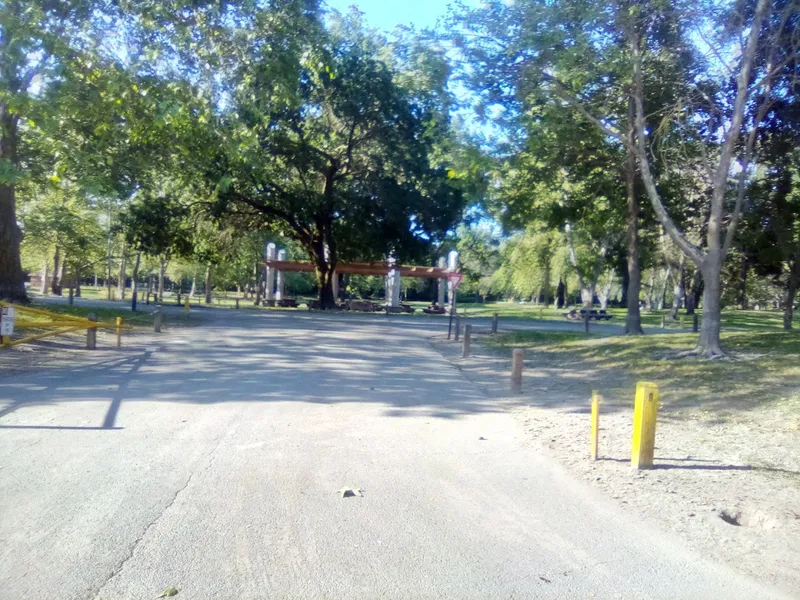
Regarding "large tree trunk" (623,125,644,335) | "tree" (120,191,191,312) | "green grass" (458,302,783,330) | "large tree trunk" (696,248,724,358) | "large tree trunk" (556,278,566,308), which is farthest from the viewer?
"large tree trunk" (556,278,566,308)

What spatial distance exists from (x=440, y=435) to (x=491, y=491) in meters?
2.47

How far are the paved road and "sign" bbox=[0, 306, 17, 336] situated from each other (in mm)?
3446

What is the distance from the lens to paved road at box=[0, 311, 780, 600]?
4938 millimetres

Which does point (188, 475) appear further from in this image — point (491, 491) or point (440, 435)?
point (440, 435)

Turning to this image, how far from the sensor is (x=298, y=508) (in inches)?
247

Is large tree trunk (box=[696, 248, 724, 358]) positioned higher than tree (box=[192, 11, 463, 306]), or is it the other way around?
tree (box=[192, 11, 463, 306])

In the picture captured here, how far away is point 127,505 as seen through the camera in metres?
6.21

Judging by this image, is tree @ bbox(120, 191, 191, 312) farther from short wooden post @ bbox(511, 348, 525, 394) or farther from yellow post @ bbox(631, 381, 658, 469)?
yellow post @ bbox(631, 381, 658, 469)

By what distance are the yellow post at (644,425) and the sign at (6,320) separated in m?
12.3

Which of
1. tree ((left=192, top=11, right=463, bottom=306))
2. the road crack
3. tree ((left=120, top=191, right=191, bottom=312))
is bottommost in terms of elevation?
the road crack

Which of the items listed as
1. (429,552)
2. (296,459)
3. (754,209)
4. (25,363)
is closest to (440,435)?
(296,459)

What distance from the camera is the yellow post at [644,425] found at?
7836 mm

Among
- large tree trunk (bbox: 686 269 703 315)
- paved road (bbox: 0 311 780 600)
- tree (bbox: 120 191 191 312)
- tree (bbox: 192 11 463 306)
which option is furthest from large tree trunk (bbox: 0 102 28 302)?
large tree trunk (bbox: 686 269 703 315)

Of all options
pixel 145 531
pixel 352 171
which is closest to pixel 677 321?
pixel 352 171
